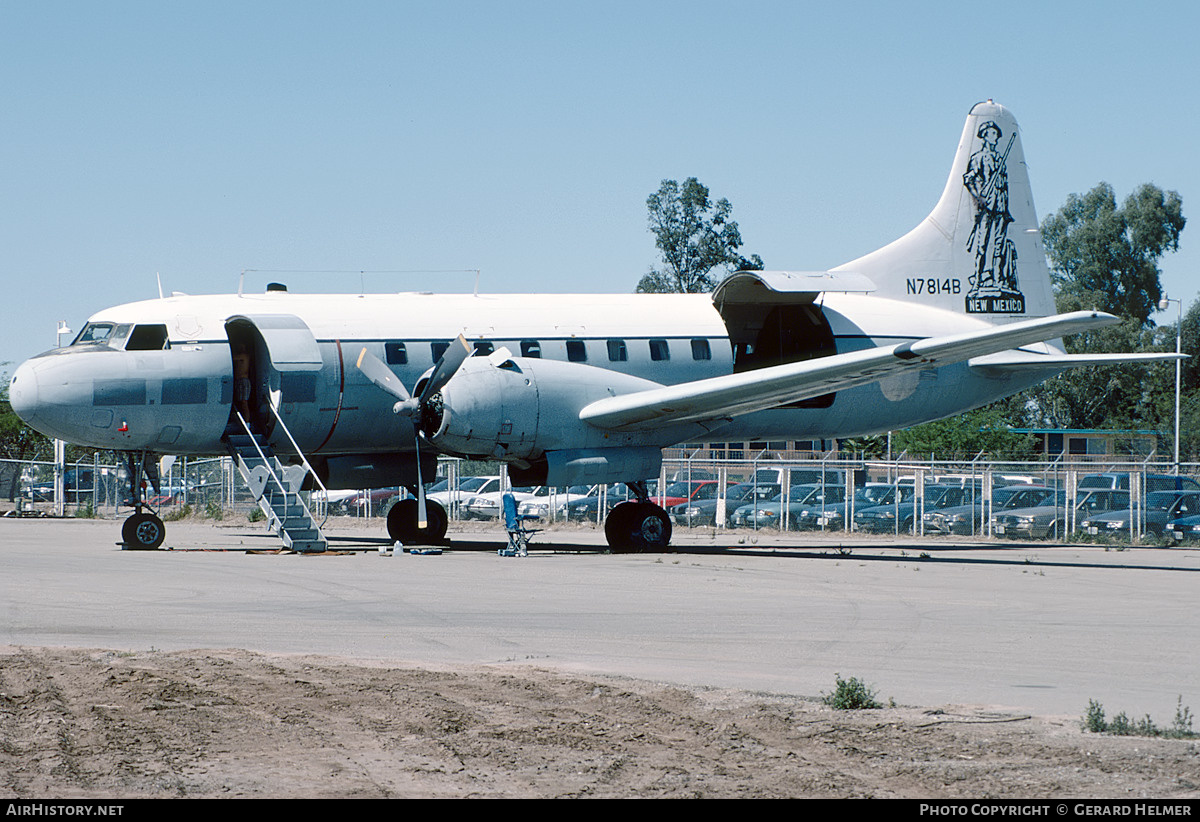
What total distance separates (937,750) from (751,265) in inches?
2779

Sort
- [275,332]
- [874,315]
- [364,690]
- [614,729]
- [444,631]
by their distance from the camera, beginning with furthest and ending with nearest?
[874,315], [275,332], [444,631], [364,690], [614,729]

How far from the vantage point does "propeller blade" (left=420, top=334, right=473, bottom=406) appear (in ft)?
74.9

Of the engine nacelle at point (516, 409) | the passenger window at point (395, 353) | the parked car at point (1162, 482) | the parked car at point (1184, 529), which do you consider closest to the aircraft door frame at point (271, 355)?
the passenger window at point (395, 353)

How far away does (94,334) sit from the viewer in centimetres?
2331

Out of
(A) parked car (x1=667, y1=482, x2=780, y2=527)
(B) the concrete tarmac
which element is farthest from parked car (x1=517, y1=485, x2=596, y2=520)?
(B) the concrete tarmac

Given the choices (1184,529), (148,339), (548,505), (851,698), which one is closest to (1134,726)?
(851,698)

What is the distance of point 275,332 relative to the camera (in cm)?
2338

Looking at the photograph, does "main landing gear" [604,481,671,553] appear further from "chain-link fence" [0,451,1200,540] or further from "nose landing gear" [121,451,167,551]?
"nose landing gear" [121,451,167,551]

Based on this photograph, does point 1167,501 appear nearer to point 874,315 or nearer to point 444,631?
point 874,315

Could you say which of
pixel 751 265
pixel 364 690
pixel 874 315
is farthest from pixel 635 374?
pixel 751 265

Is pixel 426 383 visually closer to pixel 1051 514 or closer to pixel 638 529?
pixel 638 529

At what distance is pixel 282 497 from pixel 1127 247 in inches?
2866

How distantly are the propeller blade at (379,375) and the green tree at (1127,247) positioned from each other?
66.8 m

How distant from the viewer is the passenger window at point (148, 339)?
23.0m
